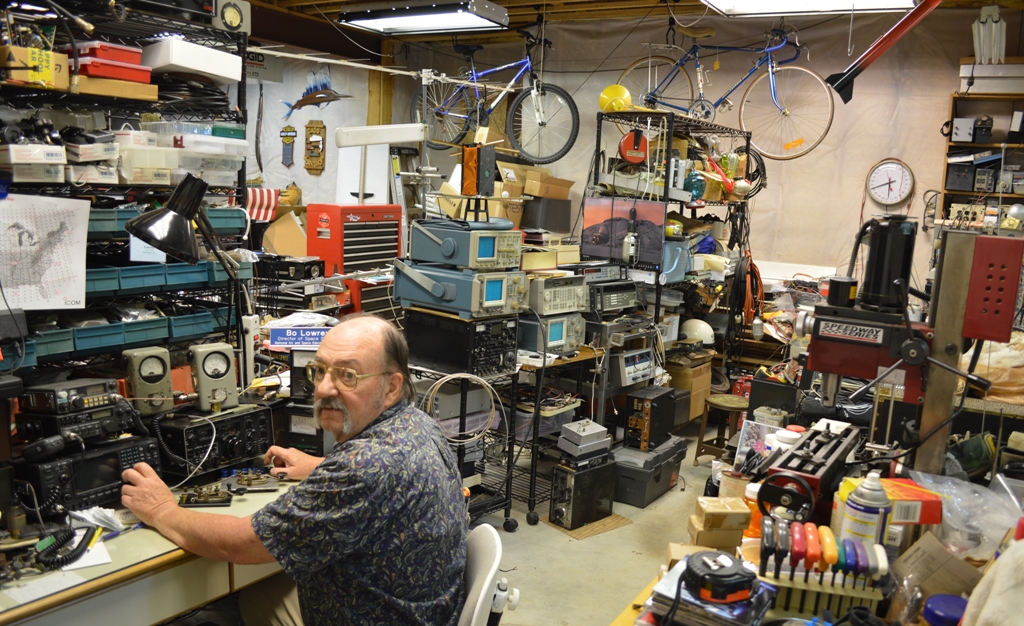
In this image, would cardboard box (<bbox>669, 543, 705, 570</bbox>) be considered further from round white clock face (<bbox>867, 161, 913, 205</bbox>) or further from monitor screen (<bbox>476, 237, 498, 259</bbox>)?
round white clock face (<bbox>867, 161, 913, 205</bbox>)

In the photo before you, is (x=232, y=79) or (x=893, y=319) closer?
(x=893, y=319)

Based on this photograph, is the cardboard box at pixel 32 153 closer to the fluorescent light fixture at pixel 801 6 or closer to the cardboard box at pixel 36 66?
the cardboard box at pixel 36 66

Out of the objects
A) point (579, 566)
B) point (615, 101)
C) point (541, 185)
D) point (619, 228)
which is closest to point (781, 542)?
→ point (579, 566)

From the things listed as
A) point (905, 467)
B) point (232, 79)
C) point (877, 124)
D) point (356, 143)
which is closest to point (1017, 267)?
point (905, 467)

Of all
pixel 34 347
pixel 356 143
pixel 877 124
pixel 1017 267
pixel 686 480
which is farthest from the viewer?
pixel 877 124

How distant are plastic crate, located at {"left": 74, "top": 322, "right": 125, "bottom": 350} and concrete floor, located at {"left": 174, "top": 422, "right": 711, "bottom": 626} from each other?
1.05 metres

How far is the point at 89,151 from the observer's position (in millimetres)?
2377

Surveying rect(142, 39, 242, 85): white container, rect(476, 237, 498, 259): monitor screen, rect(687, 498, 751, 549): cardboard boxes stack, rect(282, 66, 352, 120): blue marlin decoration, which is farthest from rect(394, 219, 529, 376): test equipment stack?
rect(282, 66, 352, 120): blue marlin decoration

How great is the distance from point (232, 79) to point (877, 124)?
5.65 meters

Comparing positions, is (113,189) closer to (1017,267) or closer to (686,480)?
(1017,267)

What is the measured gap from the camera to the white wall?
632cm

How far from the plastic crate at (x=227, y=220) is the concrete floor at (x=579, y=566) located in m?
1.39

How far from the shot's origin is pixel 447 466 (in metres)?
1.98

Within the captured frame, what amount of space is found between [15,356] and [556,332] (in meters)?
2.73
